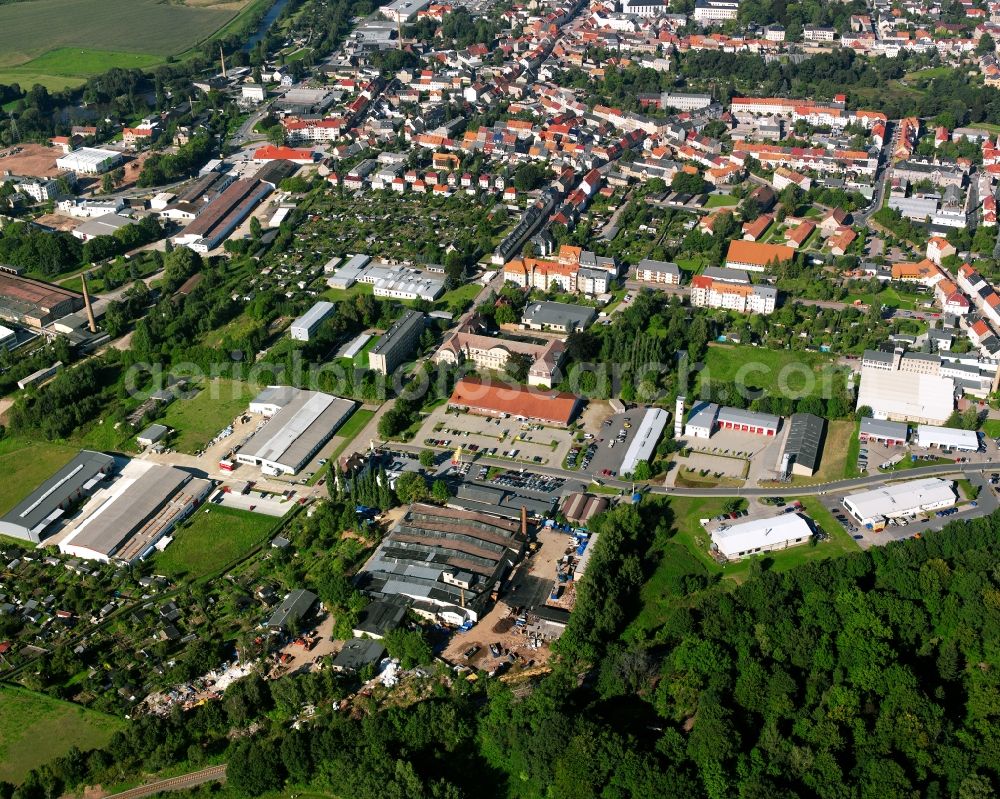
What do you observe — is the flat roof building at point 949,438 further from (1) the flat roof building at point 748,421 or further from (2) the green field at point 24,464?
(2) the green field at point 24,464

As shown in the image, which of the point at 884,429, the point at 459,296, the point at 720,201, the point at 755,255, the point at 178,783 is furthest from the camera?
the point at 720,201

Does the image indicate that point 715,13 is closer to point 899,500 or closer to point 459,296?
point 459,296

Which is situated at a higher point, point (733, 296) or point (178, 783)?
point (733, 296)

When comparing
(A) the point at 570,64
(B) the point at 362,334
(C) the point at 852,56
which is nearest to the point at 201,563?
(B) the point at 362,334

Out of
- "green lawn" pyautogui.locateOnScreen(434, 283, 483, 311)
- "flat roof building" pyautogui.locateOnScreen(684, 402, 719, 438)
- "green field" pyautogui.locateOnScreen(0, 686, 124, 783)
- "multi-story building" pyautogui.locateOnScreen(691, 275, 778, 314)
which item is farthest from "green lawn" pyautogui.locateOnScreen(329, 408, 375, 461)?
"multi-story building" pyautogui.locateOnScreen(691, 275, 778, 314)

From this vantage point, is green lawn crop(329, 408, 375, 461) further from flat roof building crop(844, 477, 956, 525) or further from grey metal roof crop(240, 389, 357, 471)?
flat roof building crop(844, 477, 956, 525)

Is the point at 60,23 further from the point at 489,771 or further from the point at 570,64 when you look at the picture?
the point at 489,771

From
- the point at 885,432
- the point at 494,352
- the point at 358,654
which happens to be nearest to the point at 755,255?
the point at 885,432
